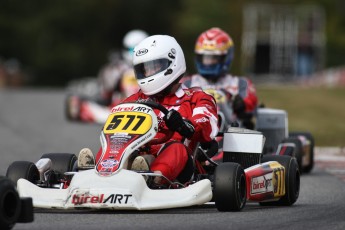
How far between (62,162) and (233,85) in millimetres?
4468

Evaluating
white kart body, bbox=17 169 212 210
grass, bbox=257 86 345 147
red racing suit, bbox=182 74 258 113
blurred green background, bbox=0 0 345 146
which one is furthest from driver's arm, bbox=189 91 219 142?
blurred green background, bbox=0 0 345 146

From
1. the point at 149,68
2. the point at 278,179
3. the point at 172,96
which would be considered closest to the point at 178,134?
the point at 172,96

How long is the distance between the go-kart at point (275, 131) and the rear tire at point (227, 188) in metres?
3.70

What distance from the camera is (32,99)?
35.3 meters

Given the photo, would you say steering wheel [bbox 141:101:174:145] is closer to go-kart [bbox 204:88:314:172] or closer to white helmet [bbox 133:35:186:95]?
white helmet [bbox 133:35:186:95]

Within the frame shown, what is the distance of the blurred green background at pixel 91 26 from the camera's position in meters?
79.4

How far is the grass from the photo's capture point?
19.5 metres

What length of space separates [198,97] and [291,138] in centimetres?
335

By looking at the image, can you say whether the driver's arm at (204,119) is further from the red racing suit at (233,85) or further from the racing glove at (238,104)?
the red racing suit at (233,85)

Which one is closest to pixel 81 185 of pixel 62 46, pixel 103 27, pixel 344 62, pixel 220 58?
pixel 220 58

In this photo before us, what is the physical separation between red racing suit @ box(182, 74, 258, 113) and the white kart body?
4.81 meters

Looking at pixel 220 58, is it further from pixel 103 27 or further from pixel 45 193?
pixel 103 27

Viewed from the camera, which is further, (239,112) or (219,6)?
(219,6)

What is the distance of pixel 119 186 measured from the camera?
26.3ft
